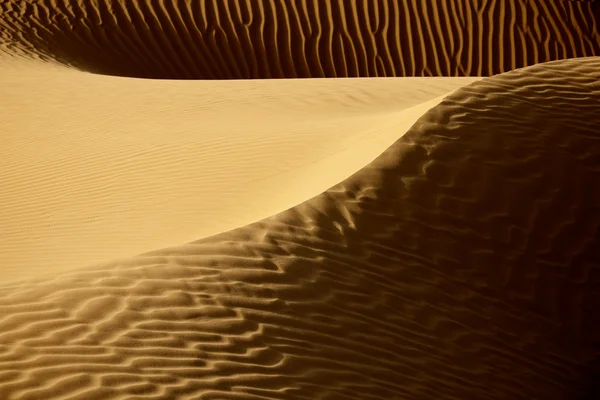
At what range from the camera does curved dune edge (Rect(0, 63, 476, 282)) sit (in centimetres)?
766

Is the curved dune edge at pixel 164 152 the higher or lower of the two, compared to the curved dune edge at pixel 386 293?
higher

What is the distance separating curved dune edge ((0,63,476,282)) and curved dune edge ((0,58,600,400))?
0.74 m

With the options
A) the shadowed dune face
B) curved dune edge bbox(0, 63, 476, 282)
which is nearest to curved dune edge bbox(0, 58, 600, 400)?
curved dune edge bbox(0, 63, 476, 282)

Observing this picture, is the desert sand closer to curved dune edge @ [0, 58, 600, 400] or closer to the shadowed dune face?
curved dune edge @ [0, 58, 600, 400]

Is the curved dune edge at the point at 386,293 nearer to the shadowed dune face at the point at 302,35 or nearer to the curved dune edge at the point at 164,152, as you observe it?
the curved dune edge at the point at 164,152

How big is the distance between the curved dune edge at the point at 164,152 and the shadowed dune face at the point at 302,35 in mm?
3409

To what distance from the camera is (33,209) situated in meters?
9.10

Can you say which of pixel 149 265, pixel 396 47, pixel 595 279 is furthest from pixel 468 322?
pixel 396 47

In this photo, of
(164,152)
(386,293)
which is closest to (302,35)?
(164,152)

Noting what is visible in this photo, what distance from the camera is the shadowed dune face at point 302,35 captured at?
1717 centimetres

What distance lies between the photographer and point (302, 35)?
18031 millimetres

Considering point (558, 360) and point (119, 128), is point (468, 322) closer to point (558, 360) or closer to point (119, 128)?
point (558, 360)

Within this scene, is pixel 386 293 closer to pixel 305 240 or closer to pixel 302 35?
pixel 305 240

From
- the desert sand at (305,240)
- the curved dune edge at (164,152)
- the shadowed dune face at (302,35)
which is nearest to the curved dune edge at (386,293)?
the desert sand at (305,240)
